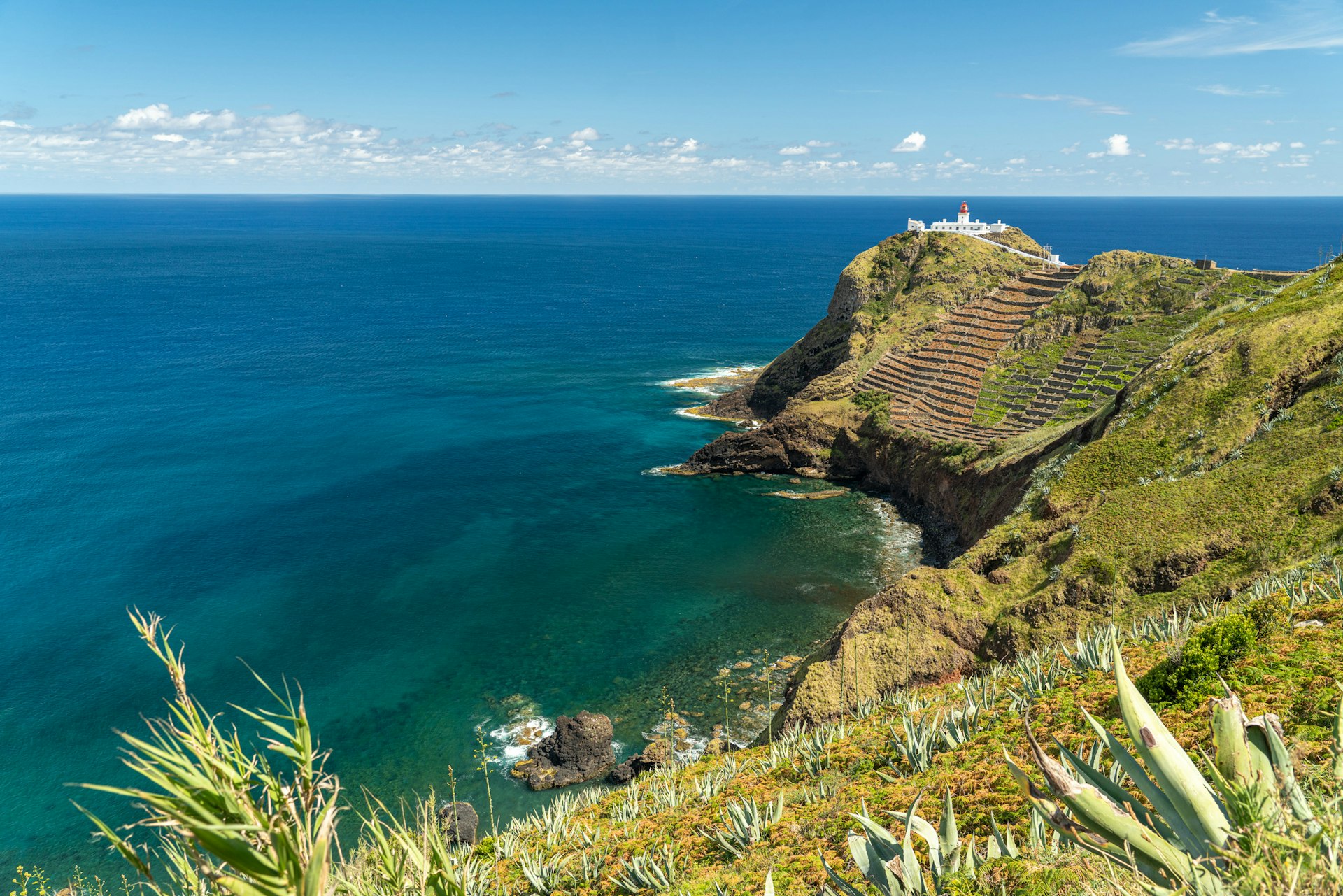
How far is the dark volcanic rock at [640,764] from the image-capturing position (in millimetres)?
31656

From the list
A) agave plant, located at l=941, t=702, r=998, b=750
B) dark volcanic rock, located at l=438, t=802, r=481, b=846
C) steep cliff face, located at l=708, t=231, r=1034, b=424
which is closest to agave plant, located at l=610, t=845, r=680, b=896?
agave plant, located at l=941, t=702, r=998, b=750

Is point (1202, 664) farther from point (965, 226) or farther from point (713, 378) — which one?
point (965, 226)

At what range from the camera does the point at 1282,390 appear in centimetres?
3350

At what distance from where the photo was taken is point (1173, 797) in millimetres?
6633

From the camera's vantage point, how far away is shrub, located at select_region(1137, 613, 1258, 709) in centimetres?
1374

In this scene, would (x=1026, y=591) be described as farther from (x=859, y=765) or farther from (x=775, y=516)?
(x=775, y=516)

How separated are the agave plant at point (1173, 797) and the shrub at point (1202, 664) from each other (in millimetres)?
7878

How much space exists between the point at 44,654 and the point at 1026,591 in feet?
156

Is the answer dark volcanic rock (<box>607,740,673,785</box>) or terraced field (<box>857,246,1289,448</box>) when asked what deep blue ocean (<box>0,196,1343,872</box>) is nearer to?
dark volcanic rock (<box>607,740,673,785</box>)

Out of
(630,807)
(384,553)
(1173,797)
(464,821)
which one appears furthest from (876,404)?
(1173,797)

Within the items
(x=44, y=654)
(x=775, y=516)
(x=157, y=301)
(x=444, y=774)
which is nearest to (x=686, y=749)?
(x=444, y=774)

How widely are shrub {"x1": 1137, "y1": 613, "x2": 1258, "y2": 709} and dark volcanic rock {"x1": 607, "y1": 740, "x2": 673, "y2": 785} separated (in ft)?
68.3

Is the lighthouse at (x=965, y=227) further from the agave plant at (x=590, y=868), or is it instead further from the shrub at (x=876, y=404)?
the agave plant at (x=590, y=868)

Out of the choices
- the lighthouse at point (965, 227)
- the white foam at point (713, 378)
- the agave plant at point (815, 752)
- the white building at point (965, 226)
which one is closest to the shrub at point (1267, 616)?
the agave plant at point (815, 752)
